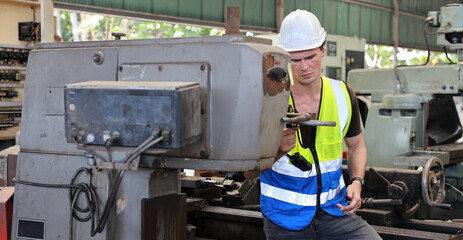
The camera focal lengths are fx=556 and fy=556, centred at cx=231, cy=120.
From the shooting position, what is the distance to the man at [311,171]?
1583mm

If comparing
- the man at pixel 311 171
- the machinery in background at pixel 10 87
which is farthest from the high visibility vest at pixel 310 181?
the machinery in background at pixel 10 87

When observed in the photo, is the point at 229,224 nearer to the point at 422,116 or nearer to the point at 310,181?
the point at 310,181

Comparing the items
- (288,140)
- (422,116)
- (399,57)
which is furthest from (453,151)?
(399,57)

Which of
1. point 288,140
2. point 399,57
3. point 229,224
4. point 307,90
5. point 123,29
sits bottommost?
point 229,224

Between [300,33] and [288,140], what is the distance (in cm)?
35

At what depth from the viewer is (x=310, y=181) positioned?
1.59 meters

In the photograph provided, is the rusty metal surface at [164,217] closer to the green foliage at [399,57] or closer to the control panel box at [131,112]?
the control panel box at [131,112]

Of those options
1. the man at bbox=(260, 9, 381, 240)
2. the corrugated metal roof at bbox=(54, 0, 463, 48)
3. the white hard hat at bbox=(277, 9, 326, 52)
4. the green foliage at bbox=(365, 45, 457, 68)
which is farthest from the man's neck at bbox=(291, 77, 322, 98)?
the green foliage at bbox=(365, 45, 457, 68)

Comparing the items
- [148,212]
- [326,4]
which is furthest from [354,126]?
[326,4]

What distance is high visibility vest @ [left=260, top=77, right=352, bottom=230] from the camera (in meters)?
1.58

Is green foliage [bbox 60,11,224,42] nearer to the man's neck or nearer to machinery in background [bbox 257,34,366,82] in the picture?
machinery in background [bbox 257,34,366,82]

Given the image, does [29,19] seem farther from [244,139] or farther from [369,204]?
[244,139]

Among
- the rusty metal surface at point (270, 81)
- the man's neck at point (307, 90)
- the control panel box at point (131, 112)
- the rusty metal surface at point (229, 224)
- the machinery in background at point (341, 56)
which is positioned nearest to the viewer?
the control panel box at point (131, 112)

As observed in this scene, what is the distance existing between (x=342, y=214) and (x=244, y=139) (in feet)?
1.64
